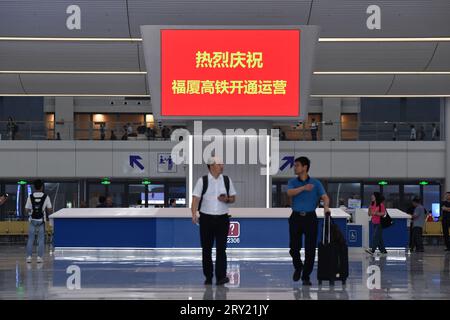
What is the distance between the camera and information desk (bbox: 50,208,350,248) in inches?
757

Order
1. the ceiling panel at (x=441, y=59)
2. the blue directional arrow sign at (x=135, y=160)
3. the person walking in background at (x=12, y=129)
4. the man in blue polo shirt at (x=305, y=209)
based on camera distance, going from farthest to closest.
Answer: the person walking in background at (x=12, y=129), the blue directional arrow sign at (x=135, y=160), the ceiling panel at (x=441, y=59), the man in blue polo shirt at (x=305, y=209)

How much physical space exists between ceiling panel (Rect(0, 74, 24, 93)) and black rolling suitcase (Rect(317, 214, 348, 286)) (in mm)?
15658

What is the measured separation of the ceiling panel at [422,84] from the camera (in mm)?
25484

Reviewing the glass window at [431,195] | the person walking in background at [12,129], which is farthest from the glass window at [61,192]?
the glass window at [431,195]

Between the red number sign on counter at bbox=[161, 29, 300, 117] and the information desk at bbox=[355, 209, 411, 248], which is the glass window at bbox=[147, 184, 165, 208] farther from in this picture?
the red number sign on counter at bbox=[161, 29, 300, 117]

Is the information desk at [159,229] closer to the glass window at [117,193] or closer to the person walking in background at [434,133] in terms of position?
the person walking in background at [434,133]

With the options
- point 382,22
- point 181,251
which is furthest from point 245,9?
point 181,251

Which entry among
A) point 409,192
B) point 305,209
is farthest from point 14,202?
point 305,209

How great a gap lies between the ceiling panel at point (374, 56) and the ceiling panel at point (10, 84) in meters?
8.61

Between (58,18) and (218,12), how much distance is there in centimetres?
361

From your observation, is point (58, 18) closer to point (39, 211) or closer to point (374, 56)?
point (39, 211)

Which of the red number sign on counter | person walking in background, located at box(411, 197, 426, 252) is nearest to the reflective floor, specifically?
the red number sign on counter

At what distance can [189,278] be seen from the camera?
44.1 feet
